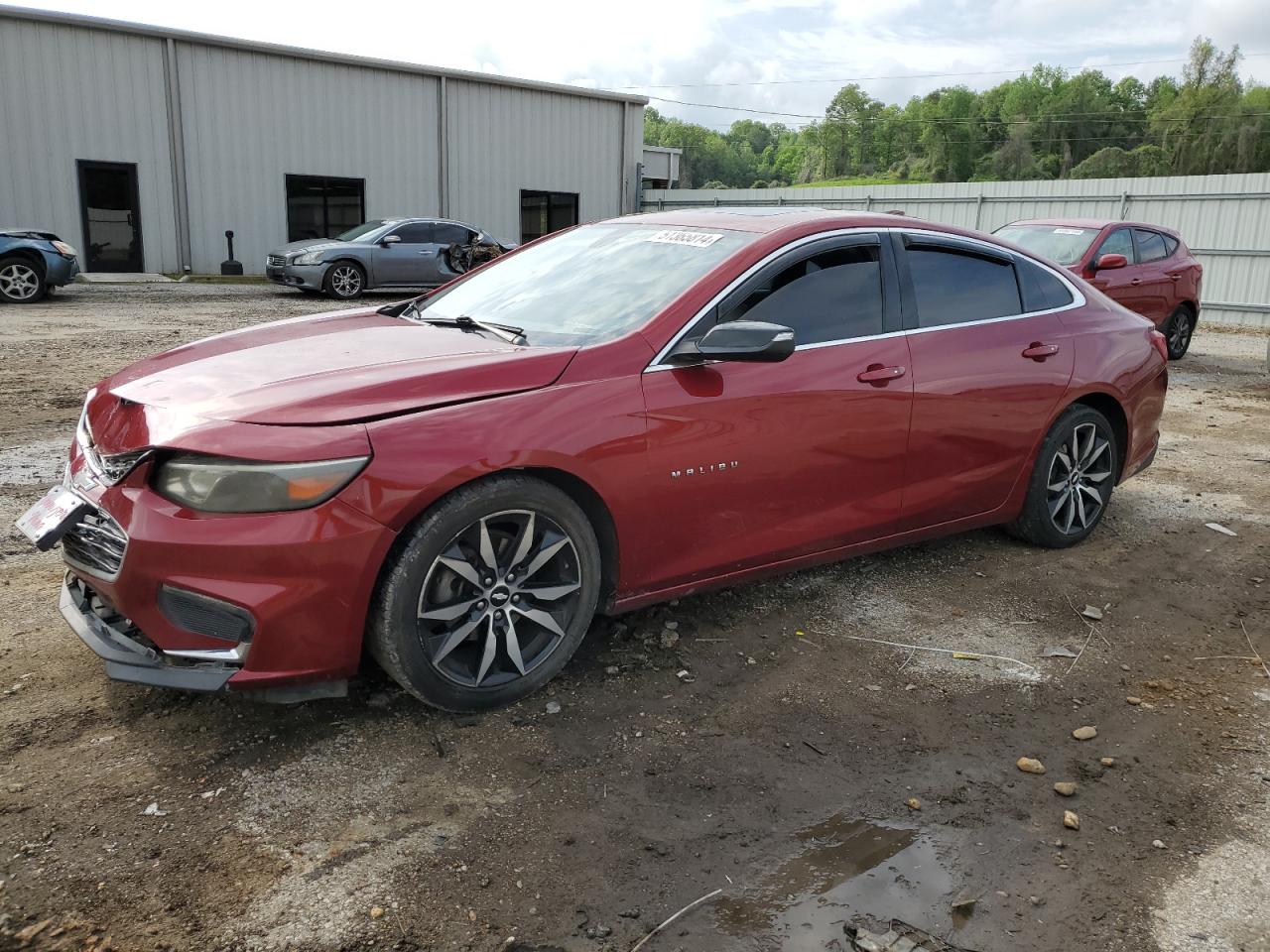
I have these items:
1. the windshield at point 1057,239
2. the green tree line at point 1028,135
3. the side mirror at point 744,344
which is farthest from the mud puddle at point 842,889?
the green tree line at point 1028,135

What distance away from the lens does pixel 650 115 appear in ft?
490

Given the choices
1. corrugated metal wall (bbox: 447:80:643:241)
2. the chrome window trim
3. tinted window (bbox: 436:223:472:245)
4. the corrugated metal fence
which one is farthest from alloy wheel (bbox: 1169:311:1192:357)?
corrugated metal wall (bbox: 447:80:643:241)

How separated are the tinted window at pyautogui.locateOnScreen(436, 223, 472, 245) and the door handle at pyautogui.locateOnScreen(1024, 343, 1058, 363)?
50.1 feet

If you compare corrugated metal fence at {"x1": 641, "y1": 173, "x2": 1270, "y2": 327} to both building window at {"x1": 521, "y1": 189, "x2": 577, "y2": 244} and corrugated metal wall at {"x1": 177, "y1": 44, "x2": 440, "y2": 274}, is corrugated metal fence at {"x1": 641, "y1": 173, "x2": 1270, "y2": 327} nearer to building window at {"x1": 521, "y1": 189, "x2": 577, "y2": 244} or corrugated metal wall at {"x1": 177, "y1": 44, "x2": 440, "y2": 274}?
building window at {"x1": 521, "y1": 189, "x2": 577, "y2": 244}

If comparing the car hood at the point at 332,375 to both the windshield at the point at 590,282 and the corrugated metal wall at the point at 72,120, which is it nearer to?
the windshield at the point at 590,282

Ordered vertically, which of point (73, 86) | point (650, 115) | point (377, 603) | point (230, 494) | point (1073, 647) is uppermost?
point (650, 115)

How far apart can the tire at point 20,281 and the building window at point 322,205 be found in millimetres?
10174

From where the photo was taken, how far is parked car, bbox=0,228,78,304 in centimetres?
1405

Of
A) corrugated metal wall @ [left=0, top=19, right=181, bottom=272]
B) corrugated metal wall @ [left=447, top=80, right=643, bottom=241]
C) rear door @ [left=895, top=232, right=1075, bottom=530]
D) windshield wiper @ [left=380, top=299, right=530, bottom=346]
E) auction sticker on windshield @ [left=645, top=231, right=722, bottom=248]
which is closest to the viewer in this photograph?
windshield wiper @ [left=380, top=299, right=530, bottom=346]

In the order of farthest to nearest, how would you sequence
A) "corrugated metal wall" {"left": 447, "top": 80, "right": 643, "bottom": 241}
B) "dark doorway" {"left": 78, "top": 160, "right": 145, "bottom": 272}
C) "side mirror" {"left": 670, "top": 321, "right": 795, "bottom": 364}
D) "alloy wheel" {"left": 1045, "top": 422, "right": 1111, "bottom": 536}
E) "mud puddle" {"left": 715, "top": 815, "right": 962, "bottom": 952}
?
"corrugated metal wall" {"left": 447, "top": 80, "right": 643, "bottom": 241} → "dark doorway" {"left": 78, "top": 160, "right": 145, "bottom": 272} → "alloy wheel" {"left": 1045, "top": 422, "right": 1111, "bottom": 536} → "side mirror" {"left": 670, "top": 321, "right": 795, "bottom": 364} → "mud puddle" {"left": 715, "top": 815, "right": 962, "bottom": 952}

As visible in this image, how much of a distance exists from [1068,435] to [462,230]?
1561 cm

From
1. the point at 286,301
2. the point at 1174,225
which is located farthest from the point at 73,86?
the point at 1174,225

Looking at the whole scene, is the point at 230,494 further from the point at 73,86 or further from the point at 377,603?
the point at 73,86

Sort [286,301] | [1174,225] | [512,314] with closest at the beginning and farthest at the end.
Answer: [512,314] < [286,301] < [1174,225]
